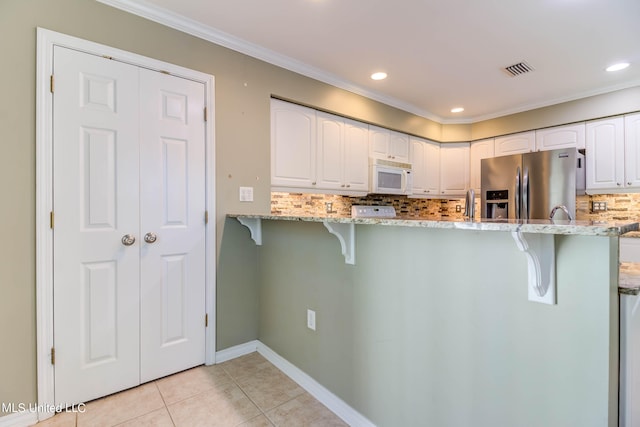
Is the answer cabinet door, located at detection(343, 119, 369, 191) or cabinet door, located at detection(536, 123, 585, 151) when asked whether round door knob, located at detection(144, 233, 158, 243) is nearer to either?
cabinet door, located at detection(343, 119, 369, 191)

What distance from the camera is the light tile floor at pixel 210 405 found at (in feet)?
5.22

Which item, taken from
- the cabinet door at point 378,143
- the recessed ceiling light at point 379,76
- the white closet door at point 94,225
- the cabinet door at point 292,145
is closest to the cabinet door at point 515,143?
the cabinet door at point 378,143

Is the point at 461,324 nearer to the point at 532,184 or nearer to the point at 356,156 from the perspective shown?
the point at 356,156

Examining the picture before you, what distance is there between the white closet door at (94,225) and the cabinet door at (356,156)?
1938 millimetres

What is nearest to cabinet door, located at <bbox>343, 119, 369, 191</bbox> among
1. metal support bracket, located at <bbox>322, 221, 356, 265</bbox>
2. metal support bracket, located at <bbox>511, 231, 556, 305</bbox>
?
metal support bracket, located at <bbox>322, 221, 356, 265</bbox>

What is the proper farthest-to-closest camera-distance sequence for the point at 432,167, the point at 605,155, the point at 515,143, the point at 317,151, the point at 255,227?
the point at 432,167 < the point at 515,143 < the point at 605,155 < the point at 317,151 < the point at 255,227

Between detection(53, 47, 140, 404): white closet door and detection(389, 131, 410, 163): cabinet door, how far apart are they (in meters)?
2.69

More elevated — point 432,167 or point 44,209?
point 432,167

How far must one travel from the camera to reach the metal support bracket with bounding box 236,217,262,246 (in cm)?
231

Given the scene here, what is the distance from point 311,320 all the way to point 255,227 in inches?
34.3

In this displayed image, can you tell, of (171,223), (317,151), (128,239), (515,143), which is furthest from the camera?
(515,143)

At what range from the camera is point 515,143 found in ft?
12.6

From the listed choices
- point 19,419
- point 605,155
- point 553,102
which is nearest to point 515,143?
point 553,102

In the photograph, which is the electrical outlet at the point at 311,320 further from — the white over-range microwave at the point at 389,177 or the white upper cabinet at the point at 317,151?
the white over-range microwave at the point at 389,177
